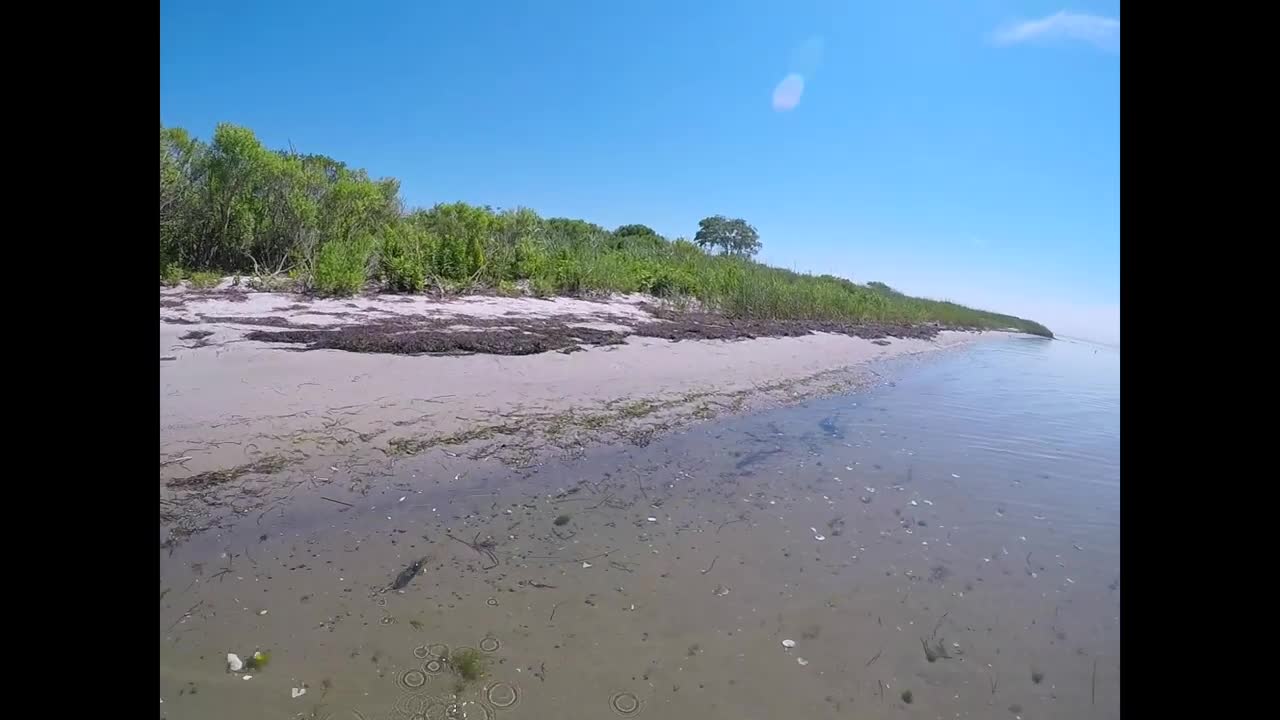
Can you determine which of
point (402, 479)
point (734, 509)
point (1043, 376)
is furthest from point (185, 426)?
point (1043, 376)

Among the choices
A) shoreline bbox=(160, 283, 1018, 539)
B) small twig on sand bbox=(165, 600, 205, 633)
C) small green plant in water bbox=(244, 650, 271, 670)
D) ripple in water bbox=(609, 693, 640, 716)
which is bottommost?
ripple in water bbox=(609, 693, 640, 716)

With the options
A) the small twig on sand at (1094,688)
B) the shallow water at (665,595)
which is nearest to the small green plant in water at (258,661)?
the shallow water at (665,595)

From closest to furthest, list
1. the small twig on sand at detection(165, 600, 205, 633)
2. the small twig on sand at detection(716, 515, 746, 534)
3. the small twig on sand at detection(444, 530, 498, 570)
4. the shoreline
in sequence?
1. the small twig on sand at detection(165, 600, 205, 633)
2. the small twig on sand at detection(444, 530, 498, 570)
3. the small twig on sand at detection(716, 515, 746, 534)
4. the shoreline

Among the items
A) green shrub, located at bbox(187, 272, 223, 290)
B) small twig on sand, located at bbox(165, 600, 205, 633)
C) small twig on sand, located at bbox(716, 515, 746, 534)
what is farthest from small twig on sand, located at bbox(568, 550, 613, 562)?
green shrub, located at bbox(187, 272, 223, 290)

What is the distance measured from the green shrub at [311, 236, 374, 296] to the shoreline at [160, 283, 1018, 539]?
0.47 metres

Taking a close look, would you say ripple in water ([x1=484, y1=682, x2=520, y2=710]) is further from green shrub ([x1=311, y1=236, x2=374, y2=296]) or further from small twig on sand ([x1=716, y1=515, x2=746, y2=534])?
green shrub ([x1=311, y1=236, x2=374, y2=296])

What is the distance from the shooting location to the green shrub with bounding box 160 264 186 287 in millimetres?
8116

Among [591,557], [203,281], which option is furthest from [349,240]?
[591,557]

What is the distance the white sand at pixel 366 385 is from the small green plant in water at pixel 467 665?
6.70 ft

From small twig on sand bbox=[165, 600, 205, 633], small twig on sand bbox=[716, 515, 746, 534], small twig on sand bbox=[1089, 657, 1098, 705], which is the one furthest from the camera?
small twig on sand bbox=[716, 515, 746, 534]

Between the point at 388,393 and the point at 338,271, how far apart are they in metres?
5.36

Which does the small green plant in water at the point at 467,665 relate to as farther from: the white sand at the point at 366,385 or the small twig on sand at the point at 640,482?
the white sand at the point at 366,385
